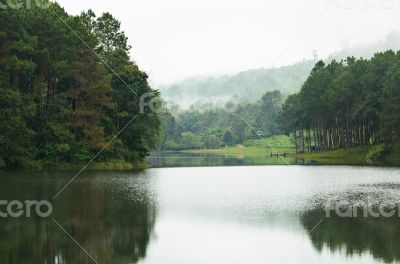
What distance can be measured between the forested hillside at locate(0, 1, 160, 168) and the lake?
89.1 ft

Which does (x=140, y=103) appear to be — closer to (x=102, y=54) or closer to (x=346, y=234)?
(x=102, y=54)

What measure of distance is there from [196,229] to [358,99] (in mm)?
91989

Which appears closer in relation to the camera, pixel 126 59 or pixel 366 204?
pixel 366 204

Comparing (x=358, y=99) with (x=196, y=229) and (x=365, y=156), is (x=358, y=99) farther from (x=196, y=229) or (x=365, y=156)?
(x=196, y=229)

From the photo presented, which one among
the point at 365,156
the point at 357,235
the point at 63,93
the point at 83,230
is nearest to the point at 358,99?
the point at 365,156

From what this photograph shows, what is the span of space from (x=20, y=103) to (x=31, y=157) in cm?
819

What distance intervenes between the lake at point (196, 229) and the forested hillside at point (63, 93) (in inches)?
1070

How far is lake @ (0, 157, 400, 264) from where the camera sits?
1914cm

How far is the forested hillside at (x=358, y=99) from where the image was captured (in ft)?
314

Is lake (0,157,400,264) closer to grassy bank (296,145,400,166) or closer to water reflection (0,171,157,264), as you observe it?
water reflection (0,171,157,264)

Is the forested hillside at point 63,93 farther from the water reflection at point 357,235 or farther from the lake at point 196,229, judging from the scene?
the water reflection at point 357,235

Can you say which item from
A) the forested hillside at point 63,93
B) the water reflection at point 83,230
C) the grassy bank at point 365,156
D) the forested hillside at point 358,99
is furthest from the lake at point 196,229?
the forested hillside at point 358,99

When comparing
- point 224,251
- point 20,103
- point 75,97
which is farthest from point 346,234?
point 75,97

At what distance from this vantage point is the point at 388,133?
315 ft
